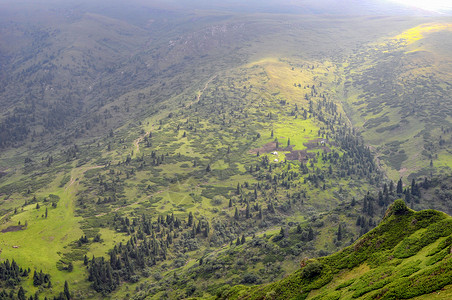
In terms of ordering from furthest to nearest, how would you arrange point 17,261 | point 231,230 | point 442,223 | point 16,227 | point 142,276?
1. point 231,230
2. point 16,227
3. point 142,276
4. point 17,261
5. point 442,223

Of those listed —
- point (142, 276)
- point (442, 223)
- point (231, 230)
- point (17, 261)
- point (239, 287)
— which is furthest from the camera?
point (231, 230)

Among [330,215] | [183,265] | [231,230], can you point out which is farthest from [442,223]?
[231,230]

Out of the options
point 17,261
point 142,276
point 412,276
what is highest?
point 412,276

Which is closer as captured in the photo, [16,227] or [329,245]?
[329,245]

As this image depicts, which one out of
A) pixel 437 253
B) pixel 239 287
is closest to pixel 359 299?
pixel 437 253

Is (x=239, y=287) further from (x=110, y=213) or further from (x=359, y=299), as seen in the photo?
(x=110, y=213)

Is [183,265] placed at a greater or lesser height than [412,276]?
lesser
